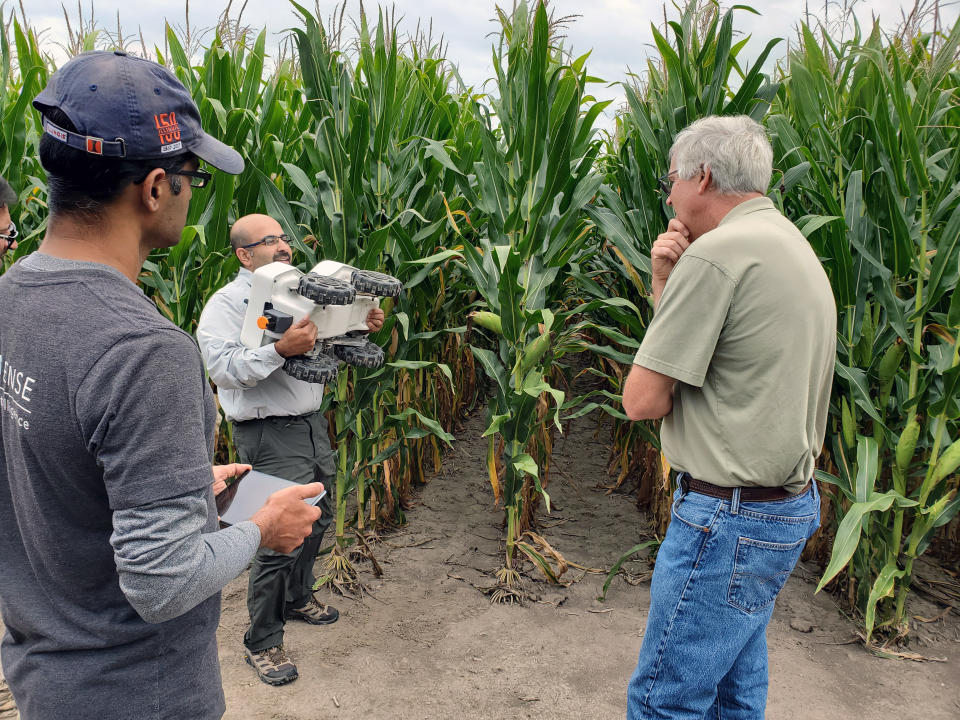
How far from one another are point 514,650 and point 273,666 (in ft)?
3.69

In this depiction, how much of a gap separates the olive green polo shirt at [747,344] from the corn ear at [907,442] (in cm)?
162

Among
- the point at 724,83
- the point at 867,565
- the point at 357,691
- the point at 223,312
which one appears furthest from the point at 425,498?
the point at 724,83

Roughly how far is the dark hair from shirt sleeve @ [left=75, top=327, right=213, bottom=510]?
263 mm

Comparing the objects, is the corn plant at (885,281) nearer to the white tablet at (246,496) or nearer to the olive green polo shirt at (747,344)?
the olive green polo shirt at (747,344)

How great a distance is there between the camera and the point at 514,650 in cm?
337

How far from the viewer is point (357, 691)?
309 centimetres

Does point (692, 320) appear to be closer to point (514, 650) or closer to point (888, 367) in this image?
point (888, 367)

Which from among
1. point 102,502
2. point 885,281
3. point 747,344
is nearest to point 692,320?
point 747,344

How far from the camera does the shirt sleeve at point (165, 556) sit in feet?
3.40

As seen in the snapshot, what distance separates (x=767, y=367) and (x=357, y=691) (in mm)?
2329

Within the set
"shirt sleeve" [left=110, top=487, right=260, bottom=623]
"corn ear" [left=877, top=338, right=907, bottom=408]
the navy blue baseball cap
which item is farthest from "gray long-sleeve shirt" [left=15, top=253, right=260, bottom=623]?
"corn ear" [left=877, top=338, right=907, bottom=408]

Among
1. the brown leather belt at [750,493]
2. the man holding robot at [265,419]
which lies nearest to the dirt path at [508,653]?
the man holding robot at [265,419]

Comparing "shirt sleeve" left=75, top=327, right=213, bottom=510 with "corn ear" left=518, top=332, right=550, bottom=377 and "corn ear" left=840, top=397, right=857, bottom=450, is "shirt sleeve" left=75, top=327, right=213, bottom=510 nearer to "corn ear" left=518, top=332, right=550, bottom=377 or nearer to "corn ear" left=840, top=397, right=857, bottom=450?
"corn ear" left=518, top=332, right=550, bottom=377

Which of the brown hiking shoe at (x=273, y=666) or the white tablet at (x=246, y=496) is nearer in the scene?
the white tablet at (x=246, y=496)
